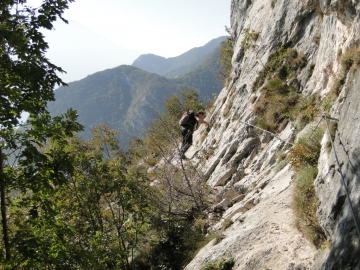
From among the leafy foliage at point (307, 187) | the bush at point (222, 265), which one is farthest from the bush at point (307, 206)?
the bush at point (222, 265)

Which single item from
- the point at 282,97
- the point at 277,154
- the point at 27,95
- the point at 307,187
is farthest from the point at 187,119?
the point at 27,95

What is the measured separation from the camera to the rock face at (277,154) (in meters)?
4.89

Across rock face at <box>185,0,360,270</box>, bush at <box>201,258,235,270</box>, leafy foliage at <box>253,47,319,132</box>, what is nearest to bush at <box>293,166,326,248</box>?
rock face at <box>185,0,360,270</box>

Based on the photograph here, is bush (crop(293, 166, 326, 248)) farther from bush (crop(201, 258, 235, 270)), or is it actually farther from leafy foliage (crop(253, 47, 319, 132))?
leafy foliage (crop(253, 47, 319, 132))

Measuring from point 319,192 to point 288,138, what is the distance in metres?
4.79

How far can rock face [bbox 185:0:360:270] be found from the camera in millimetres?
4895

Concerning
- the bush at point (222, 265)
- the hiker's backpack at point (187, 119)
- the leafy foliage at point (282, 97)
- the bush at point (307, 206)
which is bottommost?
the bush at point (222, 265)

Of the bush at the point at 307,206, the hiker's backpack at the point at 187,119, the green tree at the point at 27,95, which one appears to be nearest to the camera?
the green tree at the point at 27,95

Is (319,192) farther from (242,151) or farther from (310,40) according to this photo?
(310,40)

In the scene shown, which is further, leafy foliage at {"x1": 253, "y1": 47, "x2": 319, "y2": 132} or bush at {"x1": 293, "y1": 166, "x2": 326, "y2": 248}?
leafy foliage at {"x1": 253, "y1": 47, "x2": 319, "y2": 132}

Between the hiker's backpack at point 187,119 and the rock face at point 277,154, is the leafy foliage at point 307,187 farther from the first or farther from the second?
the hiker's backpack at point 187,119

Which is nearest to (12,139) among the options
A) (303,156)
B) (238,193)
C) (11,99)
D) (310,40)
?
(11,99)

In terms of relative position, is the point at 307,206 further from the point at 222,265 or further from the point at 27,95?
the point at 27,95

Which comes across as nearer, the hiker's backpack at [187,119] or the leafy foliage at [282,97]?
the leafy foliage at [282,97]
